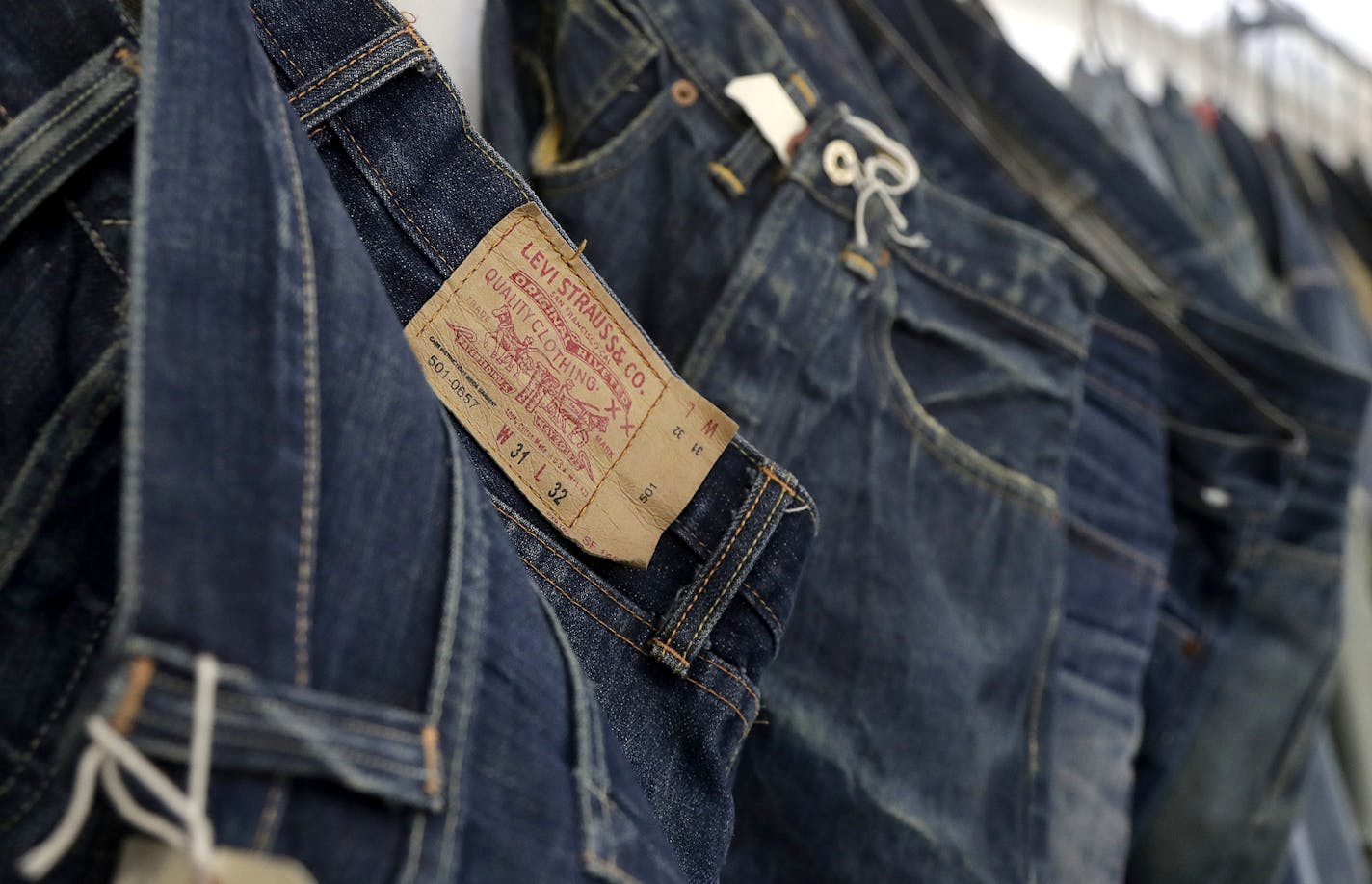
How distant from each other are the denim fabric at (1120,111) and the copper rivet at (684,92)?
53 centimetres

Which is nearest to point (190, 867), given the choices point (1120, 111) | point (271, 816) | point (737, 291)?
point (271, 816)

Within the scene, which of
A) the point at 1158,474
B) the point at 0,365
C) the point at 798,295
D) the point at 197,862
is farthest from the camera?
the point at 1158,474

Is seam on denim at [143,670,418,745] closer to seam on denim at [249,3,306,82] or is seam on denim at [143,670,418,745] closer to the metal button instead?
seam on denim at [249,3,306,82]

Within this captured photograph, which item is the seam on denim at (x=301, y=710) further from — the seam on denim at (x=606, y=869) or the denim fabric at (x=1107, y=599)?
the denim fabric at (x=1107, y=599)

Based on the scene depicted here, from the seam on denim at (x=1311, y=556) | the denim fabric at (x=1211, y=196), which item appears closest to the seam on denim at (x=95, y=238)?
the seam on denim at (x=1311, y=556)

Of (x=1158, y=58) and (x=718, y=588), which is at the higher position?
(x=1158, y=58)

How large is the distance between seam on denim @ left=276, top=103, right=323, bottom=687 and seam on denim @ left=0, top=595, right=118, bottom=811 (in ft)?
0.31

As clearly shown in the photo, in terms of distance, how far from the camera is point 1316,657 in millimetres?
749

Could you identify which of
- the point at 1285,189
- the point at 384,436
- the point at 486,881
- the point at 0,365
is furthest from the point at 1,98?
the point at 1285,189

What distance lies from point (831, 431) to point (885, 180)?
0.16 meters

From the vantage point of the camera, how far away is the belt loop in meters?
0.42

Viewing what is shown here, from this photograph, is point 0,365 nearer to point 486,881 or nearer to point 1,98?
point 1,98

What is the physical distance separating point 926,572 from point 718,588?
18 centimetres

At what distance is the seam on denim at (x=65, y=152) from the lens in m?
0.35
